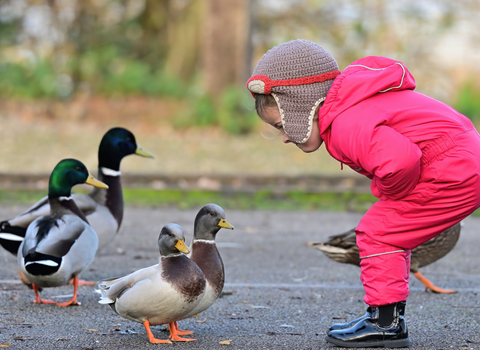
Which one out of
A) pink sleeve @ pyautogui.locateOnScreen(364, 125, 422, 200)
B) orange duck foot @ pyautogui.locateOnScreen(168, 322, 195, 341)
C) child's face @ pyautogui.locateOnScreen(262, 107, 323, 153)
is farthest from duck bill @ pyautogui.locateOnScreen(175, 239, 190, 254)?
pink sleeve @ pyautogui.locateOnScreen(364, 125, 422, 200)

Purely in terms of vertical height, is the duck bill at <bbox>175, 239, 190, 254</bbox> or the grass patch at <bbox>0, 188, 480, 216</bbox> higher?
the duck bill at <bbox>175, 239, 190, 254</bbox>

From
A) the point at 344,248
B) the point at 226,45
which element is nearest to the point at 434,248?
the point at 344,248

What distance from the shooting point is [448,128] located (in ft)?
10.2

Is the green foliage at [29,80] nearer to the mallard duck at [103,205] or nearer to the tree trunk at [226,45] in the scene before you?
the tree trunk at [226,45]

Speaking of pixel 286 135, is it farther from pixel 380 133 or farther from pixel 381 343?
pixel 381 343

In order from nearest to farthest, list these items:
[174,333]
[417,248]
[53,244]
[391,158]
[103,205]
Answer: [391,158]
[174,333]
[53,244]
[417,248]
[103,205]

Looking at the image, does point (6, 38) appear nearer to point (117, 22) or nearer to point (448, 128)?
point (117, 22)

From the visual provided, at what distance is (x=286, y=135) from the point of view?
3256 mm

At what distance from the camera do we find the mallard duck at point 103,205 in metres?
4.43

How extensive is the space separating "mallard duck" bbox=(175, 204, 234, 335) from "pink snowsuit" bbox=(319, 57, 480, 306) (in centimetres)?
75

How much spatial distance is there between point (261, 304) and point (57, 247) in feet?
4.09

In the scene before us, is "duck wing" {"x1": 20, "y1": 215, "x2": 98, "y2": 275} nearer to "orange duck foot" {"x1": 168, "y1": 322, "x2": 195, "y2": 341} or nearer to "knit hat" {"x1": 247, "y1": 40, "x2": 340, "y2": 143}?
"orange duck foot" {"x1": 168, "y1": 322, "x2": 195, "y2": 341}

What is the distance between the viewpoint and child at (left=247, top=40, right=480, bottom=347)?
3047mm

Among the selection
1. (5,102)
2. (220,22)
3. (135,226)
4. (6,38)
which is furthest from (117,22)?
(135,226)
